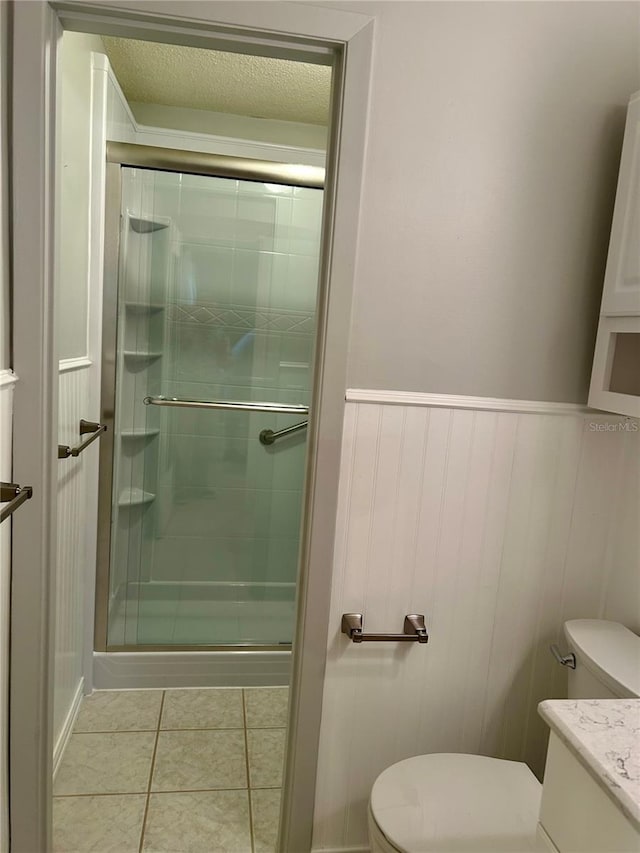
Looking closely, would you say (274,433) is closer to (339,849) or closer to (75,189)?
(75,189)

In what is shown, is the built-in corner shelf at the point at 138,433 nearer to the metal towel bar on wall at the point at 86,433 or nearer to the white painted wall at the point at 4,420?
the metal towel bar on wall at the point at 86,433

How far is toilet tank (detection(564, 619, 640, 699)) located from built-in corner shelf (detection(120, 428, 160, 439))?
163 centimetres

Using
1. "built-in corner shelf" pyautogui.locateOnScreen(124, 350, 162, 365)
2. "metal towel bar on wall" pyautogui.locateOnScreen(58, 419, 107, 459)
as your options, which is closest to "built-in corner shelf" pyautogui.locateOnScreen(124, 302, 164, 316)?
"built-in corner shelf" pyautogui.locateOnScreen(124, 350, 162, 365)

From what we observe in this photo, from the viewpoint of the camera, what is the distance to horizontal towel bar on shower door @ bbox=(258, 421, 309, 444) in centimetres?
251

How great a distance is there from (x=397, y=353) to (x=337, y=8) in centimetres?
75

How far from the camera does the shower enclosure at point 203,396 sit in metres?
2.21

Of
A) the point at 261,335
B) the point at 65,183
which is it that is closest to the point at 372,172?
the point at 65,183

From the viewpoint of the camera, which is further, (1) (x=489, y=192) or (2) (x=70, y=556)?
(2) (x=70, y=556)

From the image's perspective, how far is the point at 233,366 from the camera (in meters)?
2.43

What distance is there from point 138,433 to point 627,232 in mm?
1777

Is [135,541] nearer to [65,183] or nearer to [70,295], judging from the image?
[70,295]

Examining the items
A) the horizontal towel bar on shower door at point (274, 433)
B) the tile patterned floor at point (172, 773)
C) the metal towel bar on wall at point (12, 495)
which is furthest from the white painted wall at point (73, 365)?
the horizontal towel bar on shower door at point (274, 433)

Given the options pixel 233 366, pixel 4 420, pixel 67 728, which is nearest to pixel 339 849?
pixel 67 728

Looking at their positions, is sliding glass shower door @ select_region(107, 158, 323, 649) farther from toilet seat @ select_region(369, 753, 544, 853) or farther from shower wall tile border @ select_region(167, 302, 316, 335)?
toilet seat @ select_region(369, 753, 544, 853)
